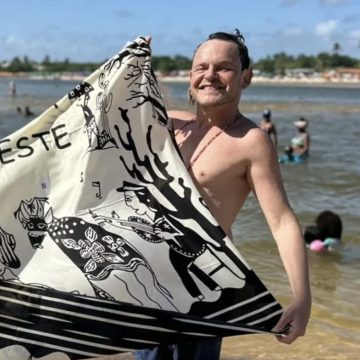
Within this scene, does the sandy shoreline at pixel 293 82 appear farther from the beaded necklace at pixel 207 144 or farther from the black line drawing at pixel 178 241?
the black line drawing at pixel 178 241

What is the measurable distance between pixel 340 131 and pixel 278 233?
1108 inches

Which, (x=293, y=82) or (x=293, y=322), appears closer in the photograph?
(x=293, y=322)

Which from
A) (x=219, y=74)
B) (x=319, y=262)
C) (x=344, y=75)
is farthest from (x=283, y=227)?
(x=344, y=75)

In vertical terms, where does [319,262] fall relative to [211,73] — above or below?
below

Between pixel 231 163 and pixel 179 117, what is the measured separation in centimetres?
45

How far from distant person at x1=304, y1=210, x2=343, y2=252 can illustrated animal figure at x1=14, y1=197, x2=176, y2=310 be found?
6.33 meters

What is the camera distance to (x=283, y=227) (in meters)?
2.52

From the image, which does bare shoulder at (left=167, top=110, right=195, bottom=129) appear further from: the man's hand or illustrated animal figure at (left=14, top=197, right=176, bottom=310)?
the man's hand

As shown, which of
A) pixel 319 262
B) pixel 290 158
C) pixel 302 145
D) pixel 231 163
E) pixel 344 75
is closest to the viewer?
pixel 231 163

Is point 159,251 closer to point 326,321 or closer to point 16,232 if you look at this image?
point 16,232

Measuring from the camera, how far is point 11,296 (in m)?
2.53

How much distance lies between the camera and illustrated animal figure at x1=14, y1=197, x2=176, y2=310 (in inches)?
98.0

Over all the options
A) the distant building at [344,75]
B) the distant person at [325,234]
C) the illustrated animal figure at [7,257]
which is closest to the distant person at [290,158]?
the distant person at [325,234]

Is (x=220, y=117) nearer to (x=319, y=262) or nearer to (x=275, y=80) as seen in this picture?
(x=319, y=262)
